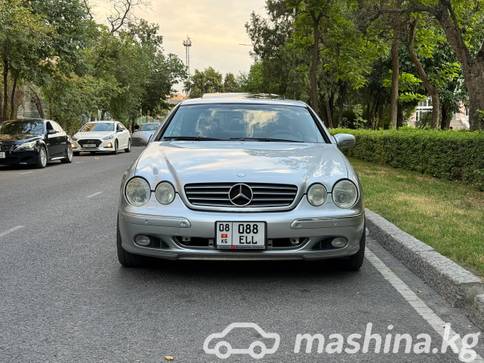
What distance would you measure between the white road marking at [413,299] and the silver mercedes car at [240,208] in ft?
1.04

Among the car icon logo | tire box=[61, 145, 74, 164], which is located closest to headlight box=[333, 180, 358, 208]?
the car icon logo

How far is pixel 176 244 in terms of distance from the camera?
4.63 meters

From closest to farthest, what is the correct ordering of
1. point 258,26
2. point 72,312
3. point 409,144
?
point 72,312, point 409,144, point 258,26

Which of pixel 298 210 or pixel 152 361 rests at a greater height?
pixel 298 210

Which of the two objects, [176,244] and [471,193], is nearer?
[176,244]

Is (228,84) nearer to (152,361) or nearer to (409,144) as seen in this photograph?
(409,144)

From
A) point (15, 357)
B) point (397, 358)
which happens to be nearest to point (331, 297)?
point (397, 358)

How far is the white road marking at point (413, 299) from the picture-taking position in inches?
151

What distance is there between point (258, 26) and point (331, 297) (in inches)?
1737

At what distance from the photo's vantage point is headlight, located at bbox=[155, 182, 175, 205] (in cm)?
466

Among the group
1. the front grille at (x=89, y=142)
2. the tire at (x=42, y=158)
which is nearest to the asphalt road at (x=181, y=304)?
the tire at (x=42, y=158)

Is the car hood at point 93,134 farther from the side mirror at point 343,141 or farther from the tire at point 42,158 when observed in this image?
the side mirror at point 343,141

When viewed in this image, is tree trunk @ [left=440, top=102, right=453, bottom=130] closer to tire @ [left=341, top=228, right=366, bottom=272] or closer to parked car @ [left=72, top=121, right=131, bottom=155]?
parked car @ [left=72, top=121, right=131, bottom=155]

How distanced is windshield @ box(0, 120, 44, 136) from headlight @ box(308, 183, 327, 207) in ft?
49.2
